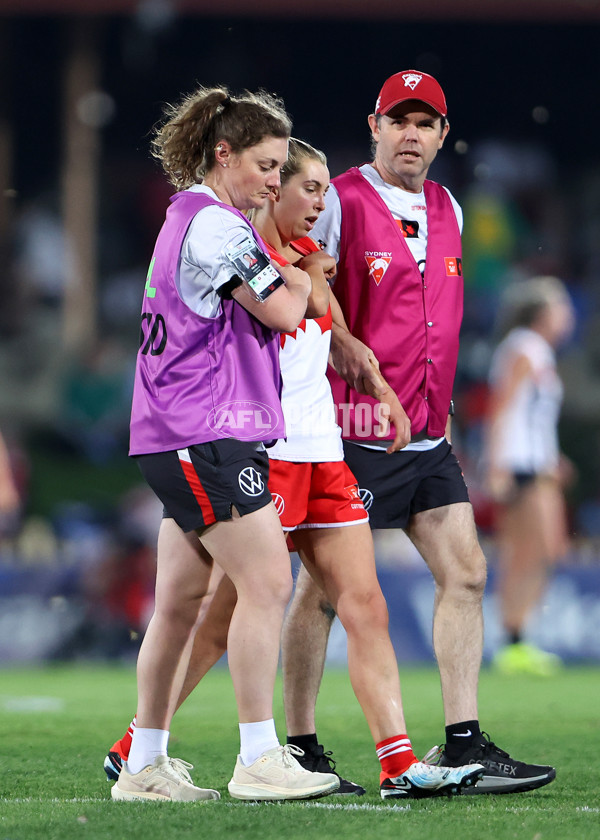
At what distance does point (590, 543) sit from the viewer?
1276 centimetres

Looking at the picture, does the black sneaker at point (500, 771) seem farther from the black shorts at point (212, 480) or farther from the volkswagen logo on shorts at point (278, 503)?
the black shorts at point (212, 480)

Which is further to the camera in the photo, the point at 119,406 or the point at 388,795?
the point at 119,406

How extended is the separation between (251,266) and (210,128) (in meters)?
0.53

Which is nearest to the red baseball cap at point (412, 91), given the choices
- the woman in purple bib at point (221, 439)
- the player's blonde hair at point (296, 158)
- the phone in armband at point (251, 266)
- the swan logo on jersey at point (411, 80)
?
the swan logo on jersey at point (411, 80)

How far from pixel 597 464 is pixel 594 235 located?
2.91m

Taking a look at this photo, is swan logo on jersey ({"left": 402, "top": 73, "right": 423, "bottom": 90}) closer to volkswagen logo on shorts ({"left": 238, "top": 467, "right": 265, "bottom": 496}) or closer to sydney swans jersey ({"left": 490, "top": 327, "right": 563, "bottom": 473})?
volkswagen logo on shorts ({"left": 238, "top": 467, "right": 265, "bottom": 496})

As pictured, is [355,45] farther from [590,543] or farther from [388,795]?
[388,795]

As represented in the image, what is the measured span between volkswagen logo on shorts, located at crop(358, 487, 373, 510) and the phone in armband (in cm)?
103

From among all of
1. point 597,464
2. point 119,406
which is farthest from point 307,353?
point 597,464

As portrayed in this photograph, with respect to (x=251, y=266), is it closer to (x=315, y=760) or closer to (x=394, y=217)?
(x=394, y=217)

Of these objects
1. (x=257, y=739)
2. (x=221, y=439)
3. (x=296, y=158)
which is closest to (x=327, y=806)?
(x=257, y=739)

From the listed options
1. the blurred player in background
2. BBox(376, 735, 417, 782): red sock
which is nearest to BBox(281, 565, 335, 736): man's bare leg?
BBox(376, 735, 417, 782): red sock

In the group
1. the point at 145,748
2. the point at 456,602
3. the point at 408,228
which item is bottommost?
the point at 145,748

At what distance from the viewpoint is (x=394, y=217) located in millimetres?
4688
